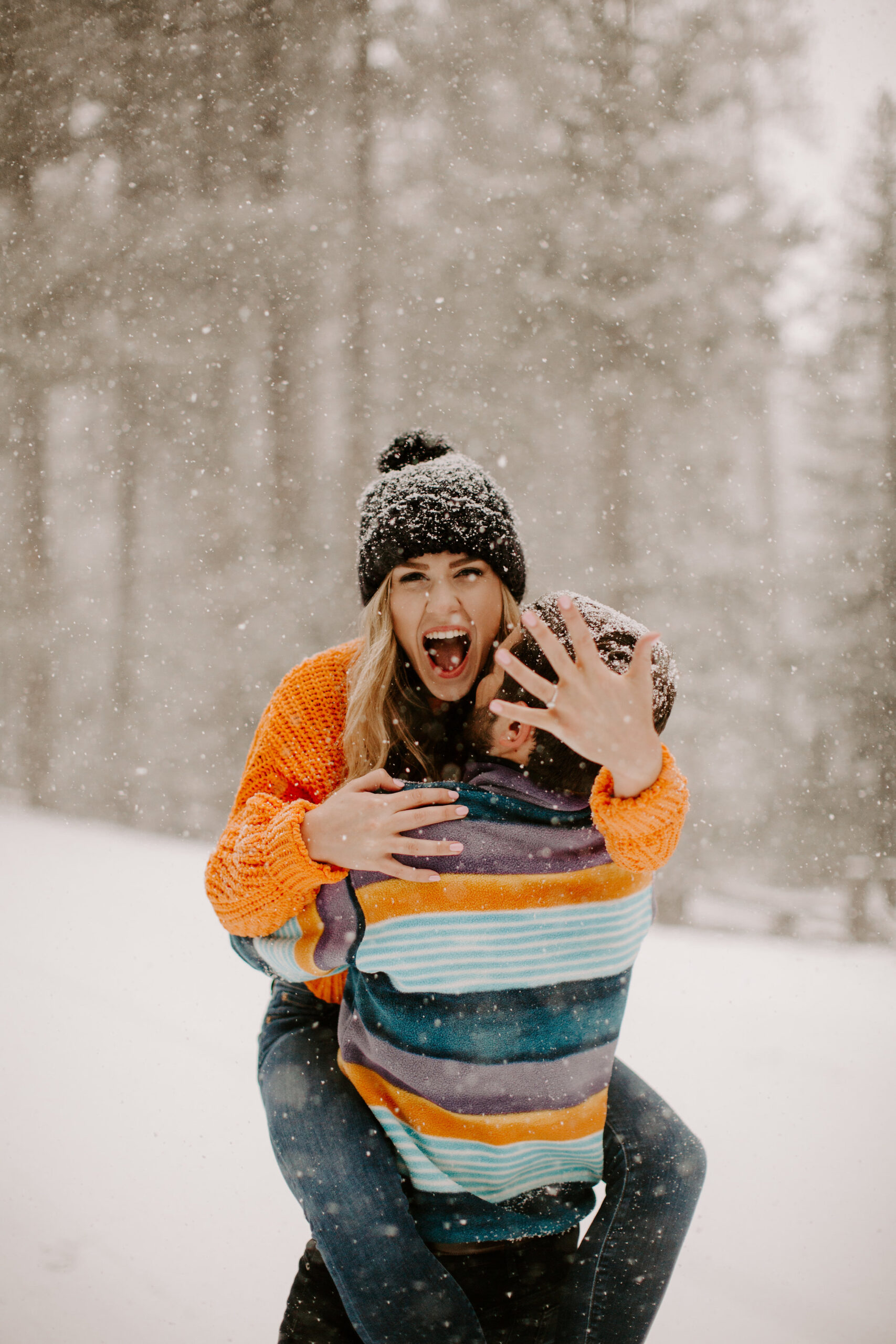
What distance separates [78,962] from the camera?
3.55 meters

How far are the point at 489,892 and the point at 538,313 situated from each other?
5414 millimetres

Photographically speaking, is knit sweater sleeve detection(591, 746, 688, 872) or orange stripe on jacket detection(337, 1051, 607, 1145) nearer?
knit sweater sleeve detection(591, 746, 688, 872)

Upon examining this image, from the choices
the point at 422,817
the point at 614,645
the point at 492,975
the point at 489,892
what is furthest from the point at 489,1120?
the point at 614,645

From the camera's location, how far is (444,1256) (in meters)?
1.24

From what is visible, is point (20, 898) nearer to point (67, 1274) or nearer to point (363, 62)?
point (67, 1274)

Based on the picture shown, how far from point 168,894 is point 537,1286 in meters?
3.70

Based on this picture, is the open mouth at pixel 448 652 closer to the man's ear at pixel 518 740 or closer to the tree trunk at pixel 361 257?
the man's ear at pixel 518 740

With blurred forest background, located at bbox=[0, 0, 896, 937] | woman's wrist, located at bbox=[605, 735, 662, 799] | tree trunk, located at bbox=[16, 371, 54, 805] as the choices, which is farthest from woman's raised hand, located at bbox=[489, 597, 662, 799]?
tree trunk, located at bbox=[16, 371, 54, 805]

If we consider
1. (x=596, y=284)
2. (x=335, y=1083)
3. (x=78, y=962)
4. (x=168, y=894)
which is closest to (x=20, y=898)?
(x=168, y=894)

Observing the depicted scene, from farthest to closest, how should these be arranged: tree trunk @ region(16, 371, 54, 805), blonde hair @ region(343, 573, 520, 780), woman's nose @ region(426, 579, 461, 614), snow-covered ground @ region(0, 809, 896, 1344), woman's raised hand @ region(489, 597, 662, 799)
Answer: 1. tree trunk @ region(16, 371, 54, 805)
2. snow-covered ground @ region(0, 809, 896, 1344)
3. woman's nose @ region(426, 579, 461, 614)
4. blonde hair @ region(343, 573, 520, 780)
5. woman's raised hand @ region(489, 597, 662, 799)

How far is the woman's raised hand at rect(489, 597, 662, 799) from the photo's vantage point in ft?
3.28

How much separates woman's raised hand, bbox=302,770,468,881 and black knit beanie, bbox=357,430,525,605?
2.04 feet

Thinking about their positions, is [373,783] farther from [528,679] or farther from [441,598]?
[441,598]

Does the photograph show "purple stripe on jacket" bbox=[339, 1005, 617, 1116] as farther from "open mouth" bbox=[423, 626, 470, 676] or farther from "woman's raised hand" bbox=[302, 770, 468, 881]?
"open mouth" bbox=[423, 626, 470, 676]
